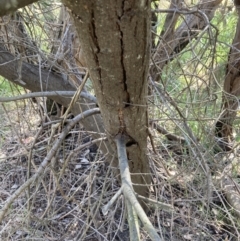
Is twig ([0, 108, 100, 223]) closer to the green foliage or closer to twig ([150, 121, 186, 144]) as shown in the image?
the green foliage

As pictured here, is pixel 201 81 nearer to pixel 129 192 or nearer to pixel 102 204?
pixel 102 204

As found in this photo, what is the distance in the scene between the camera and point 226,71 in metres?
1.75

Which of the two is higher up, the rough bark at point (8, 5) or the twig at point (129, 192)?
the rough bark at point (8, 5)

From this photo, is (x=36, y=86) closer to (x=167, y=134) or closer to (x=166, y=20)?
(x=167, y=134)

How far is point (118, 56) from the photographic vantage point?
2.69 feet

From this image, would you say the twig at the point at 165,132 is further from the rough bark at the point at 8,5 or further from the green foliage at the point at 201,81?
the rough bark at the point at 8,5

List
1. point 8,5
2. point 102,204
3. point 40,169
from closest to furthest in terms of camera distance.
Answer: point 8,5 < point 40,169 < point 102,204

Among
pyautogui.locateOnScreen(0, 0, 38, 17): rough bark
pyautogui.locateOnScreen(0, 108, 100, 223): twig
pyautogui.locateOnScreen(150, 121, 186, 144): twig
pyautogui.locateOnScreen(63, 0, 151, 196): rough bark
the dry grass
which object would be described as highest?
pyautogui.locateOnScreen(0, 0, 38, 17): rough bark

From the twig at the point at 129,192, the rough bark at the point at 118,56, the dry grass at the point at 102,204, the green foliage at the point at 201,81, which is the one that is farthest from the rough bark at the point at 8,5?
the dry grass at the point at 102,204

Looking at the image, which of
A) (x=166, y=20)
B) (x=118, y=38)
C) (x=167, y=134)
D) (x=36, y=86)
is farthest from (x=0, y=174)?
(x=118, y=38)


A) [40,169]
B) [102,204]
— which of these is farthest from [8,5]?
[102,204]

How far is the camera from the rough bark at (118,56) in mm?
719

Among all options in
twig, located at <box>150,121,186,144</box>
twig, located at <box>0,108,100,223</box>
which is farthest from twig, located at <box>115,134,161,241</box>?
twig, located at <box>150,121,186,144</box>

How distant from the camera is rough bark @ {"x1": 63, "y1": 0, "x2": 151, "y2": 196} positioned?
719 mm
